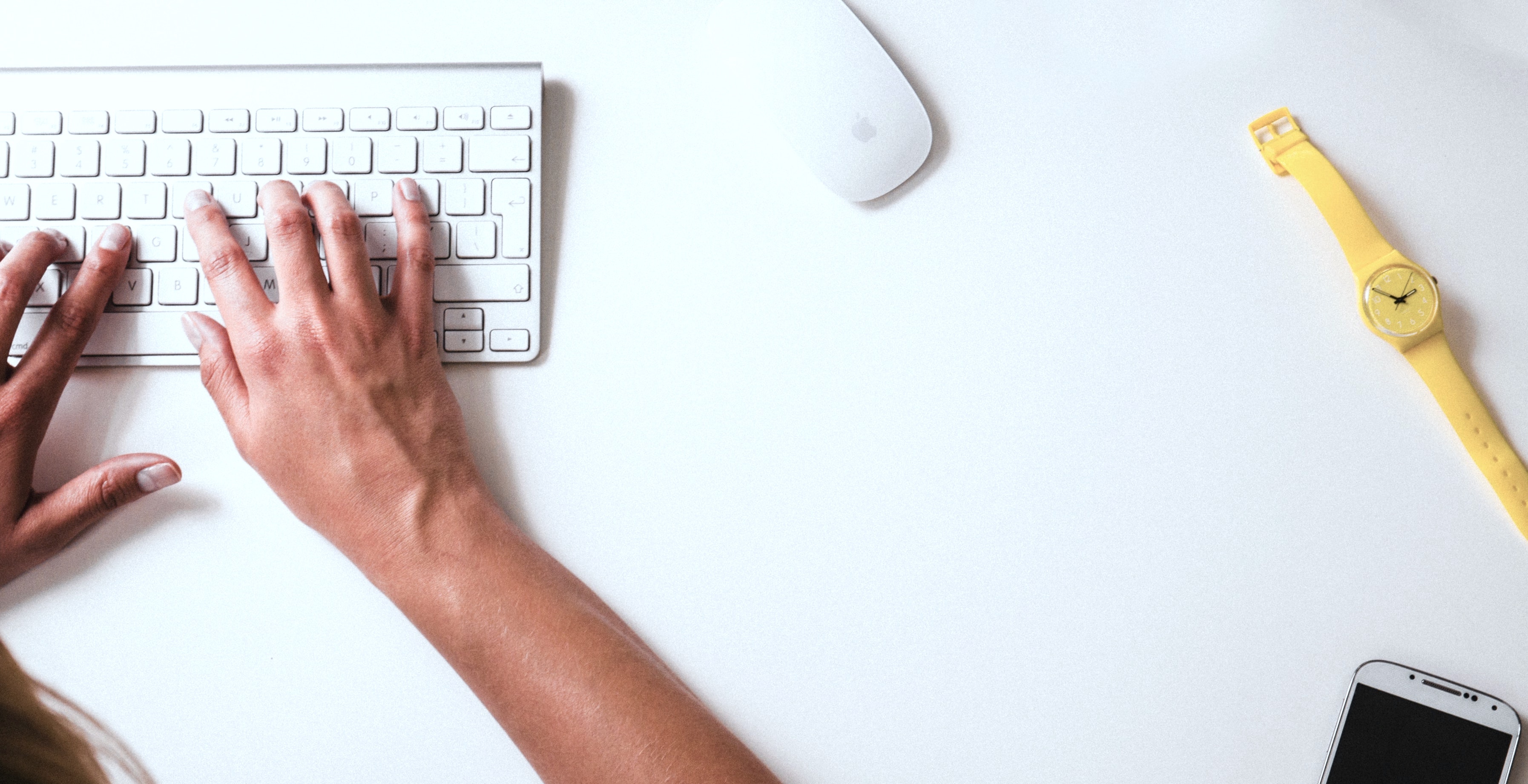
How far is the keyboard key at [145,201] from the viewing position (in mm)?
590

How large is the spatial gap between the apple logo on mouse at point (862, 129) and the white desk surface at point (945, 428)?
5 centimetres

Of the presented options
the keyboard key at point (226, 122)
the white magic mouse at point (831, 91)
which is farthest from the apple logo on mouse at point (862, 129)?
the keyboard key at point (226, 122)

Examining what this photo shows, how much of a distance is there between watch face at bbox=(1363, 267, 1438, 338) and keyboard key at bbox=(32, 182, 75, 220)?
91 centimetres

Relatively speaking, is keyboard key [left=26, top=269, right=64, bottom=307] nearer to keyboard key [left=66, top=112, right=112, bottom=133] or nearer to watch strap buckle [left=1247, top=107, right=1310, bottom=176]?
keyboard key [left=66, top=112, right=112, bottom=133]

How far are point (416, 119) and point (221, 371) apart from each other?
0.71 ft

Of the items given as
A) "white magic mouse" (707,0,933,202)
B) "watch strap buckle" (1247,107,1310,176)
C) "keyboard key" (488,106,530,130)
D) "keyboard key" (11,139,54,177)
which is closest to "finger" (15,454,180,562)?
"keyboard key" (11,139,54,177)

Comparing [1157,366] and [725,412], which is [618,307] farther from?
[1157,366]

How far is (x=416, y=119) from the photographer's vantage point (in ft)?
1.97

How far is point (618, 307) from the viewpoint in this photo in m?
0.62

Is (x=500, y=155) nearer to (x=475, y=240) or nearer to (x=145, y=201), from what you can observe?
(x=475, y=240)

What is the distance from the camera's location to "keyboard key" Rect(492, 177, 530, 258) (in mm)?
598

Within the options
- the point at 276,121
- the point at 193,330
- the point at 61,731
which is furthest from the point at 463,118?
the point at 61,731

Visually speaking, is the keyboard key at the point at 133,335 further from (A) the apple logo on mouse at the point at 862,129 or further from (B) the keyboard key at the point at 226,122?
(A) the apple logo on mouse at the point at 862,129

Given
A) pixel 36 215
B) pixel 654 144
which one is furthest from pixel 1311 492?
pixel 36 215
